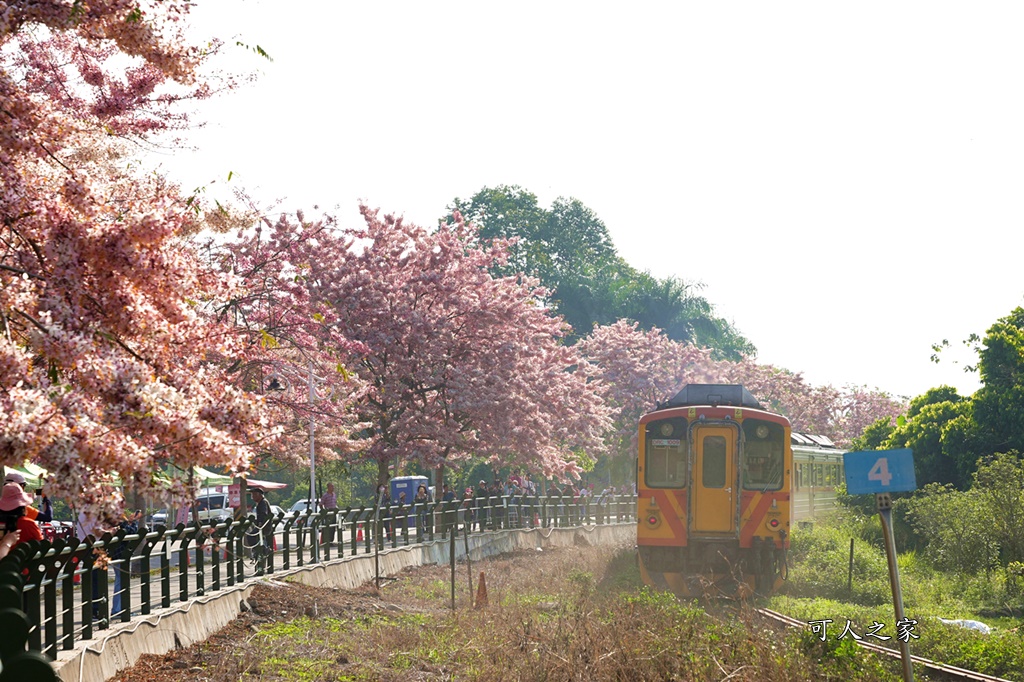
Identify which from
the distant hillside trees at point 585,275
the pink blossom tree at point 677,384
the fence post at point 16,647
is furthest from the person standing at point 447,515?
the distant hillside trees at point 585,275

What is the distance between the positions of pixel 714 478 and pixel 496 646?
8340mm

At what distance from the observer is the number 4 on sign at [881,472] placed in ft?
34.5

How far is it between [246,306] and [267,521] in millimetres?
6076

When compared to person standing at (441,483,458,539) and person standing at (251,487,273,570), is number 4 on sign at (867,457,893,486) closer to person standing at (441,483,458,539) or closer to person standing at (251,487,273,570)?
person standing at (251,487,273,570)

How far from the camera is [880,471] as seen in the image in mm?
10562

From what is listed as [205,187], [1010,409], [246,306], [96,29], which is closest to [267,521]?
[246,306]

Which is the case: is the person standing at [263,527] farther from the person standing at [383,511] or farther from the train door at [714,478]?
the train door at [714,478]

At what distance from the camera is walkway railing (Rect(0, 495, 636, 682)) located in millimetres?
5611

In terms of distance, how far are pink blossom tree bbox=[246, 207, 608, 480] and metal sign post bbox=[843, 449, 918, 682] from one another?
60.7 feet

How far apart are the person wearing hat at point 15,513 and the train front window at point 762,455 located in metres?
12.3

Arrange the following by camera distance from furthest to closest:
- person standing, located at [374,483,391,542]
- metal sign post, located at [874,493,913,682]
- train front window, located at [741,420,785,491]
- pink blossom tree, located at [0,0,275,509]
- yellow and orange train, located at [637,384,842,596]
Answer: person standing, located at [374,483,391,542], train front window, located at [741,420,785,491], yellow and orange train, located at [637,384,842,596], metal sign post, located at [874,493,913,682], pink blossom tree, located at [0,0,275,509]

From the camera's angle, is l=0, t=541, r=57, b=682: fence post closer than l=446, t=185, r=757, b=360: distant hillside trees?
Yes

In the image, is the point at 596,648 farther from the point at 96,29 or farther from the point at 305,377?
the point at 305,377

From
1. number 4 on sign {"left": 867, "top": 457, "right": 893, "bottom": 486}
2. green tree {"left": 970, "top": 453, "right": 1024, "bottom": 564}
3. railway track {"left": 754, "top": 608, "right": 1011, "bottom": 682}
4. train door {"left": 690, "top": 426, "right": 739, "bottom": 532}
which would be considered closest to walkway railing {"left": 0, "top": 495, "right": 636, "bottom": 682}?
train door {"left": 690, "top": 426, "right": 739, "bottom": 532}
